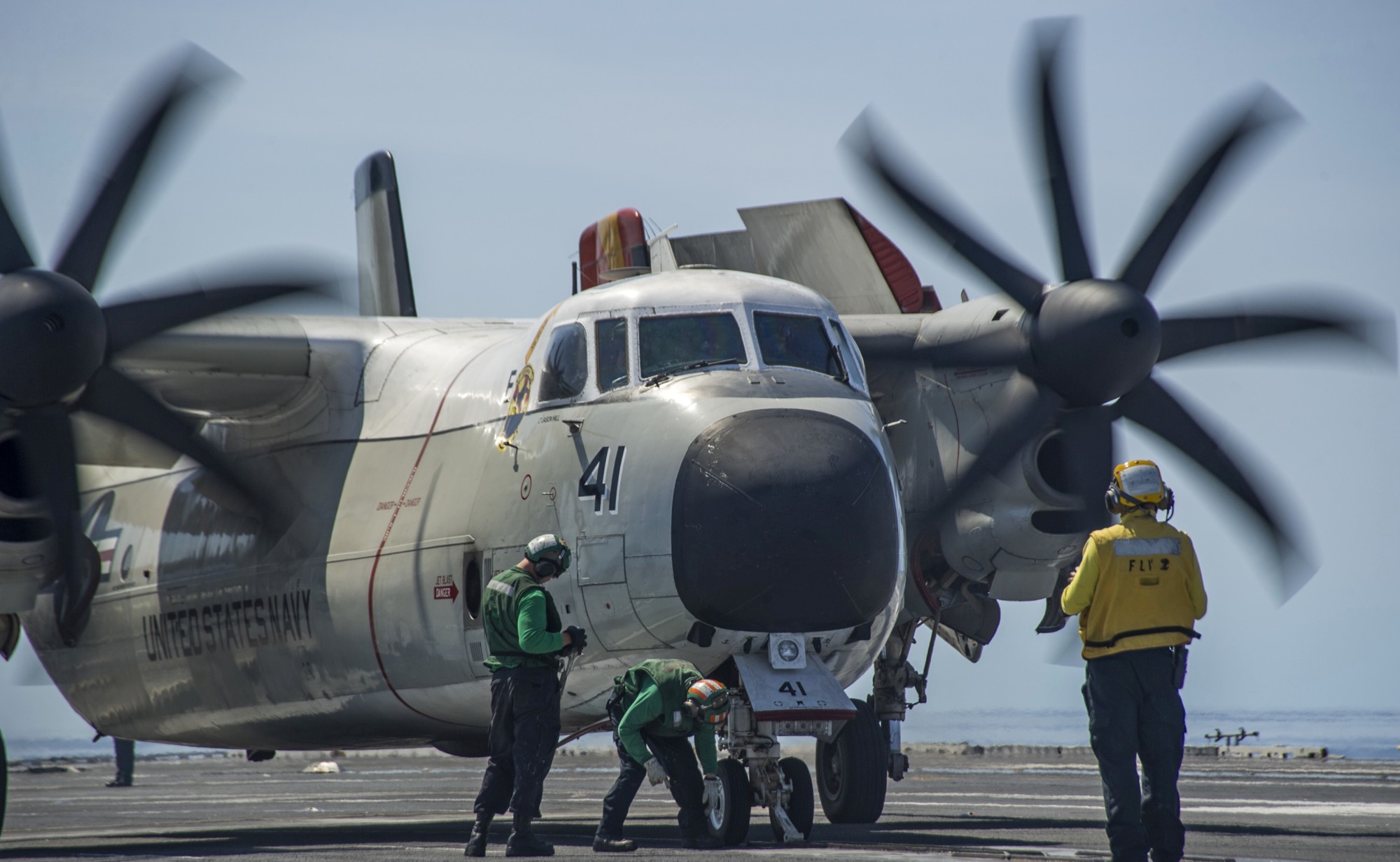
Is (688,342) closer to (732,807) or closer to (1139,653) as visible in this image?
(732,807)

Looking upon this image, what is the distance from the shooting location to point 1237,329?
1670 cm

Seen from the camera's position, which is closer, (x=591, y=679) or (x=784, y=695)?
(x=784, y=695)

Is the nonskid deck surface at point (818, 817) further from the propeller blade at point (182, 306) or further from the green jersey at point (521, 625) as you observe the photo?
the propeller blade at point (182, 306)

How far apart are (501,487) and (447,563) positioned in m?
0.92

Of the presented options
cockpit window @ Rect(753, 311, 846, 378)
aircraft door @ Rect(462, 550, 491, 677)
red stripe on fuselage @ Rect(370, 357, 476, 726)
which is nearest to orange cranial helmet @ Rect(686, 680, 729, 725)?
aircraft door @ Rect(462, 550, 491, 677)

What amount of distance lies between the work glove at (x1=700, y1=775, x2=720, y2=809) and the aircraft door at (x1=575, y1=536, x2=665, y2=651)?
3.49 ft

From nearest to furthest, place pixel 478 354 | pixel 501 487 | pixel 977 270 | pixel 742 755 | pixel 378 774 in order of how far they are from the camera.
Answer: pixel 742 755 → pixel 501 487 → pixel 478 354 → pixel 977 270 → pixel 378 774

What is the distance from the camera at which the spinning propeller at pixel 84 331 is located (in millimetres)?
13945

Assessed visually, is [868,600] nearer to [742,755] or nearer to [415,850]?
[742,755]

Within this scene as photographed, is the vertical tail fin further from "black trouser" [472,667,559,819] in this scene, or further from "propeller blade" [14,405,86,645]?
"black trouser" [472,667,559,819]

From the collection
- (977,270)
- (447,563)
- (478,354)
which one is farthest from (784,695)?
(977,270)

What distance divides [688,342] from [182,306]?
5.46 m

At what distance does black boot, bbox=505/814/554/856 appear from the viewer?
35.1 ft

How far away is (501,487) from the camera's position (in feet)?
45.3
